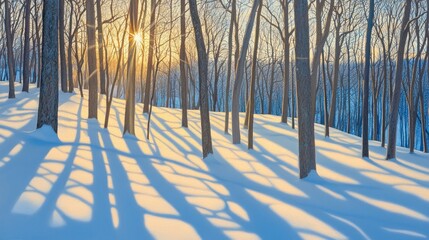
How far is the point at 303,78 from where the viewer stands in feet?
20.0

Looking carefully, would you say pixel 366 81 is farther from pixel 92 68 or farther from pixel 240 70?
pixel 92 68

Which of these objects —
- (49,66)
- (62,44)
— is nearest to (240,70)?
(49,66)

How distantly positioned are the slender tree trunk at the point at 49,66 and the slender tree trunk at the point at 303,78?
15.7 ft

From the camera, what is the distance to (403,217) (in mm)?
4273

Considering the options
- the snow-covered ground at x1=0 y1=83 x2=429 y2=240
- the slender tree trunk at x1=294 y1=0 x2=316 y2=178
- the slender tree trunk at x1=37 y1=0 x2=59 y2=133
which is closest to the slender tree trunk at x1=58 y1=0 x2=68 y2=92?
the snow-covered ground at x1=0 y1=83 x2=429 y2=240

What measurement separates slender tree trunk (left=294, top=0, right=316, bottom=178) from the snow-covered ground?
613 mm

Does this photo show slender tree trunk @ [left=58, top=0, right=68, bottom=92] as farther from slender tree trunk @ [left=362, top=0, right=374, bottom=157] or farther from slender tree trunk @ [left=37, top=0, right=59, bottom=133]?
slender tree trunk @ [left=362, top=0, right=374, bottom=157]

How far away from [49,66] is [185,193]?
13.8ft

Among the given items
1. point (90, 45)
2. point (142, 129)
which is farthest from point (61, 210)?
point (90, 45)

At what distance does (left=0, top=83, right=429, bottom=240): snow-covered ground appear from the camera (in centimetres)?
359

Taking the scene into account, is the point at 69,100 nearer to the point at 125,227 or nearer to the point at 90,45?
the point at 90,45

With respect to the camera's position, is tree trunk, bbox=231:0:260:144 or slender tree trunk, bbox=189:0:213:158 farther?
tree trunk, bbox=231:0:260:144

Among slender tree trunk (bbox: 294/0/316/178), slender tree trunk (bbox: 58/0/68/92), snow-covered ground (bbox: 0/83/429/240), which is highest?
slender tree trunk (bbox: 58/0/68/92)

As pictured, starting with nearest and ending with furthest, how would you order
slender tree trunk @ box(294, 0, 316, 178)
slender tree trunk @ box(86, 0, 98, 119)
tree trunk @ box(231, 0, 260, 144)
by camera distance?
slender tree trunk @ box(294, 0, 316, 178), tree trunk @ box(231, 0, 260, 144), slender tree trunk @ box(86, 0, 98, 119)
